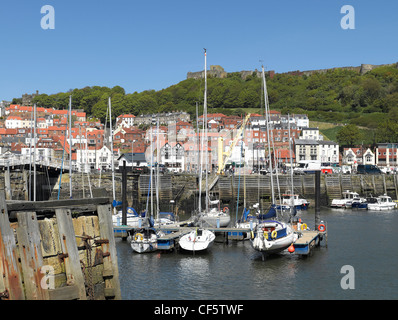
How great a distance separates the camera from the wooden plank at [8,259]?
1199 centimetres

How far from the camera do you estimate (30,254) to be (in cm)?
1225

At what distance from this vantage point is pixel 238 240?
38062 millimetres

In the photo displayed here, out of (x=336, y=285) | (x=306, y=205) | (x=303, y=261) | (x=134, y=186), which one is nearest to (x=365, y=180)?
(x=306, y=205)

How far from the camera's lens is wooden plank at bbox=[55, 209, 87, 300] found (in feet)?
42.6

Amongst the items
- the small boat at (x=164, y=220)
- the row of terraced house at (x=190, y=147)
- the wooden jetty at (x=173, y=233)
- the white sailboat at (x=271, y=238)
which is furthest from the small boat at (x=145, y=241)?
the row of terraced house at (x=190, y=147)

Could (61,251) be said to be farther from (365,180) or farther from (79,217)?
(365,180)

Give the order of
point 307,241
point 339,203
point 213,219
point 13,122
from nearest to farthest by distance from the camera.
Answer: point 307,241
point 213,219
point 339,203
point 13,122

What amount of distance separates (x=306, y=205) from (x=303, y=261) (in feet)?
110

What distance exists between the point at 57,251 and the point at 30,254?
2.83ft

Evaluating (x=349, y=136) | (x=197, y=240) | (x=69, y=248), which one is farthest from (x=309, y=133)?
(x=69, y=248)

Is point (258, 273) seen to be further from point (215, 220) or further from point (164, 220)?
point (164, 220)

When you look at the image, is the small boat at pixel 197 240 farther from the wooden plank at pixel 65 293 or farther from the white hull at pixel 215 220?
the wooden plank at pixel 65 293

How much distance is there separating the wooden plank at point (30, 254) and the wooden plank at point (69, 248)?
683 mm

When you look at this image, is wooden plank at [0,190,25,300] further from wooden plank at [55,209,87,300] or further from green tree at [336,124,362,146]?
green tree at [336,124,362,146]
